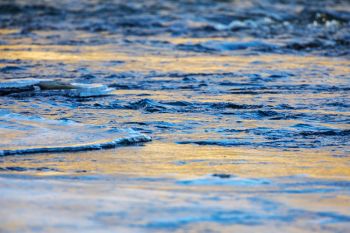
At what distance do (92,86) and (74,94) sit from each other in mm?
229

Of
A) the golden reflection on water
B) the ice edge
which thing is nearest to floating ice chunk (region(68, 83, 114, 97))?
the ice edge

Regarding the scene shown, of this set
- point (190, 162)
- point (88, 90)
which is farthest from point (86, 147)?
point (88, 90)

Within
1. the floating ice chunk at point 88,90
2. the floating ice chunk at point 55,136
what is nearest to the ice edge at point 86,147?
the floating ice chunk at point 55,136

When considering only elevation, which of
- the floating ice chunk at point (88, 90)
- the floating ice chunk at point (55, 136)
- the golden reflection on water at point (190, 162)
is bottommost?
the golden reflection on water at point (190, 162)

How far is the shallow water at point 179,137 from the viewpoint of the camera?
2371mm

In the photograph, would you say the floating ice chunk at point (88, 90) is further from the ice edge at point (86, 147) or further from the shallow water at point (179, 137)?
the ice edge at point (86, 147)

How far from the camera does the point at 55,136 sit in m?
3.60

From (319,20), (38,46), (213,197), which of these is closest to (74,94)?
(213,197)

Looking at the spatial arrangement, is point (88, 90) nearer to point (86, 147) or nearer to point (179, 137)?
point (179, 137)

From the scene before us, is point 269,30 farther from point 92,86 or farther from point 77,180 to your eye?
point 77,180

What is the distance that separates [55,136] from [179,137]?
2.02 ft

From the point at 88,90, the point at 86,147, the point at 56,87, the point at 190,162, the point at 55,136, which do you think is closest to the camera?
the point at 190,162

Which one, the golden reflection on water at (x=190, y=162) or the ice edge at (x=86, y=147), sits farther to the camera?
the ice edge at (x=86, y=147)

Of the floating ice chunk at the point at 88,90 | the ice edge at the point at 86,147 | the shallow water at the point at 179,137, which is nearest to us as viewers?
the shallow water at the point at 179,137
